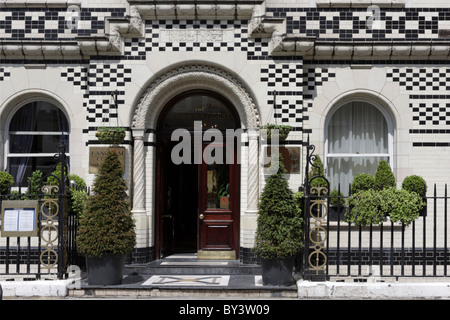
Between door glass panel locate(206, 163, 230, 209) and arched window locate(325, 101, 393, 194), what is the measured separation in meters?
2.30

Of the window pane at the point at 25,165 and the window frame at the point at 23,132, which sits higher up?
the window frame at the point at 23,132

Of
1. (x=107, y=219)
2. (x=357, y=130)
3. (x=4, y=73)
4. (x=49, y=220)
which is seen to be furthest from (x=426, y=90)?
(x=4, y=73)

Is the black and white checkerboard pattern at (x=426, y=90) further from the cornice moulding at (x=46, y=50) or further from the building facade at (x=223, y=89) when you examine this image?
the cornice moulding at (x=46, y=50)

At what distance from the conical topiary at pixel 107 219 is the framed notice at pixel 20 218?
0.81 meters

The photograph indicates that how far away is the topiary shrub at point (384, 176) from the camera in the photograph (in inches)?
447

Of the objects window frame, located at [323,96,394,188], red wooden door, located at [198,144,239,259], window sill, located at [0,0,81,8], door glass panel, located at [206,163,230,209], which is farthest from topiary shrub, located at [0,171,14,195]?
window frame, located at [323,96,394,188]

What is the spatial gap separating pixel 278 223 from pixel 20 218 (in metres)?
4.56

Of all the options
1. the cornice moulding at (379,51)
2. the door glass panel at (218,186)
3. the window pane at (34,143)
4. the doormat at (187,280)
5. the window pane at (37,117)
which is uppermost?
the cornice moulding at (379,51)

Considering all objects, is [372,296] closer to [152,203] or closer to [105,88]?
[152,203]

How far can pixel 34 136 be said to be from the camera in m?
12.3

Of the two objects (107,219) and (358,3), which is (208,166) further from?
(358,3)

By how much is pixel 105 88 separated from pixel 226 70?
8.45 feet

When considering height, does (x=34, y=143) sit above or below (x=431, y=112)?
below

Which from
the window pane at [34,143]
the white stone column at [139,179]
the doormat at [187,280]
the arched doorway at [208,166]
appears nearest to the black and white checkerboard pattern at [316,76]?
the arched doorway at [208,166]
